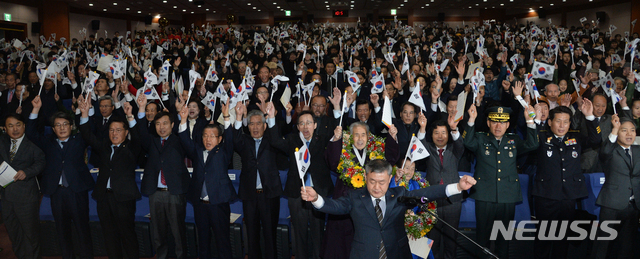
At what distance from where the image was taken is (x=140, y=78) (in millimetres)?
9438

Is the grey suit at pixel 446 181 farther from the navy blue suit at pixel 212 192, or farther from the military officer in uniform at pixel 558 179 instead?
the navy blue suit at pixel 212 192

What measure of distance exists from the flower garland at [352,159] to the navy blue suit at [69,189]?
2.88 m

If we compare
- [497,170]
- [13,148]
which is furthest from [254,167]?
[13,148]

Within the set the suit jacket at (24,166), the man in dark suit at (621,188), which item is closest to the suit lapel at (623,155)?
the man in dark suit at (621,188)

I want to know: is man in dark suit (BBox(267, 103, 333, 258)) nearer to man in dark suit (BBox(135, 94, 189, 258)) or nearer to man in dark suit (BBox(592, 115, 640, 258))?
man in dark suit (BBox(135, 94, 189, 258))

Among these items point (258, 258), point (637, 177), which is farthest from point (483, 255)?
point (258, 258)

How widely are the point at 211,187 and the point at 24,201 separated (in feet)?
6.96

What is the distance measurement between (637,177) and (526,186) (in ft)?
3.39

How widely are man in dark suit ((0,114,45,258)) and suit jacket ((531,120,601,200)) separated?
17.8 feet

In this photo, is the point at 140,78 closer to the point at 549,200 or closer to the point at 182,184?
the point at 182,184

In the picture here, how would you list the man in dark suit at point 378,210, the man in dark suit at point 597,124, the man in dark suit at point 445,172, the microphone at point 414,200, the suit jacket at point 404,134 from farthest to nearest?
the man in dark suit at point 597,124, the suit jacket at point 404,134, the man in dark suit at point 445,172, the man in dark suit at point 378,210, the microphone at point 414,200

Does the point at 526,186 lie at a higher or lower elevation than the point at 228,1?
lower

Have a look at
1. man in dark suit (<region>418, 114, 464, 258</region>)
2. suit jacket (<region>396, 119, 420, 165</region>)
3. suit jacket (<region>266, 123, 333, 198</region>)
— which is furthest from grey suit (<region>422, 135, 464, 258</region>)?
suit jacket (<region>266, 123, 333, 198</region>)

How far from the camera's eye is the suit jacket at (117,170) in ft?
15.0
